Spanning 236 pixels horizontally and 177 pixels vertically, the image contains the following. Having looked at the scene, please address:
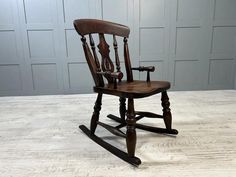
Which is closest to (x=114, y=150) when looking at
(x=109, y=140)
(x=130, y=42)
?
(x=109, y=140)

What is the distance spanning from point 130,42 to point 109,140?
4.87ft

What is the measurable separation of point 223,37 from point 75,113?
6.92ft

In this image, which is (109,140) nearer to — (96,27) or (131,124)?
(131,124)

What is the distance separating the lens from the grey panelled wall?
7.79ft

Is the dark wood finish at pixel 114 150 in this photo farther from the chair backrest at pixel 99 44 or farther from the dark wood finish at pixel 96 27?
the dark wood finish at pixel 96 27

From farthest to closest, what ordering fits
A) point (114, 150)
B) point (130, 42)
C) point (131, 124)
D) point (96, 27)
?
point (130, 42) < point (96, 27) < point (114, 150) < point (131, 124)

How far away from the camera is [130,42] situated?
99.0 inches

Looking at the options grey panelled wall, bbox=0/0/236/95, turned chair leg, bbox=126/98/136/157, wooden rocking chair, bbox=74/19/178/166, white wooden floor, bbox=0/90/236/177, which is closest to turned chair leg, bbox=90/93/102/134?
wooden rocking chair, bbox=74/19/178/166

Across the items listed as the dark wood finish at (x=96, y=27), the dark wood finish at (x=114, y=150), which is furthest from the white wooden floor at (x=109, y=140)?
the dark wood finish at (x=96, y=27)

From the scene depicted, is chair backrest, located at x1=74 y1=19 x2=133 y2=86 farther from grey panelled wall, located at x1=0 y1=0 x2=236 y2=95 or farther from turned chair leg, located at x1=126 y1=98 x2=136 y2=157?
grey panelled wall, located at x1=0 y1=0 x2=236 y2=95

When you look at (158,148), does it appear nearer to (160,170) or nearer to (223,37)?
(160,170)

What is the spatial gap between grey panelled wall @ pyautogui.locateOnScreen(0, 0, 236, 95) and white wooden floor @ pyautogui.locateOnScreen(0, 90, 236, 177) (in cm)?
53

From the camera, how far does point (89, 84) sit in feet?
8.63

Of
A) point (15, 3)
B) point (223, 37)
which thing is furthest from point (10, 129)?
point (223, 37)
